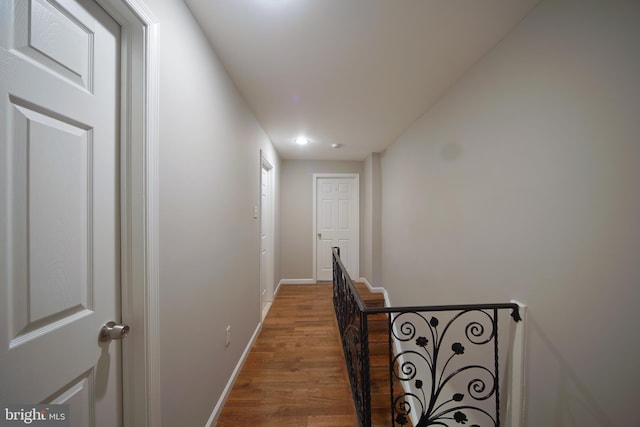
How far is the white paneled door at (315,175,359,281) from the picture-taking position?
4.59 meters

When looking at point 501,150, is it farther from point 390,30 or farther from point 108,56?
point 108,56

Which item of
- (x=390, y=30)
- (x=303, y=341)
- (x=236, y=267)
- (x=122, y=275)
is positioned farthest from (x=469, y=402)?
(x=390, y=30)

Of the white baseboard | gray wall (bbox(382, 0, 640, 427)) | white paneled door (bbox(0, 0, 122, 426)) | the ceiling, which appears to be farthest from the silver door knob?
gray wall (bbox(382, 0, 640, 427))

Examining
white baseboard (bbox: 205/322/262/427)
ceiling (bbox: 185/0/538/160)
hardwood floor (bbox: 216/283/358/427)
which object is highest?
ceiling (bbox: 185/0/538/160)

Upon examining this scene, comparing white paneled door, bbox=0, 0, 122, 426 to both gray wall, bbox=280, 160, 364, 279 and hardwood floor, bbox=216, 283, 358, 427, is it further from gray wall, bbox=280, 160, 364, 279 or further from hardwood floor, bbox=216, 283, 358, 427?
gray wall, bbox=280, 160, 364, 279

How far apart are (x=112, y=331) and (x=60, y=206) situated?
45cm

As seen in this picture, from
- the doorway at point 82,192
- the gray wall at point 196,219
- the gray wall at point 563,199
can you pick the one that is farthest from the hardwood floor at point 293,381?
the gray wall at point 563,199

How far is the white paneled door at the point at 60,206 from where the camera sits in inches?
22.0

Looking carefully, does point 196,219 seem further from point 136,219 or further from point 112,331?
point 112,331

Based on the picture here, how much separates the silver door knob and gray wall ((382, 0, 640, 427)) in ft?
5.76

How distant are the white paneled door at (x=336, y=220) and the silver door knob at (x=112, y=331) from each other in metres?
3.80

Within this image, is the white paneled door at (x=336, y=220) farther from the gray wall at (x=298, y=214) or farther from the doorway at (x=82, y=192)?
the doorway at (x=82, y=192)

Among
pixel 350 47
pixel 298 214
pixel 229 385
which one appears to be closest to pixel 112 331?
pixel 229 385

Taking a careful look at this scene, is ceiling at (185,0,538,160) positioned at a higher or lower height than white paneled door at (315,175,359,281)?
higher
